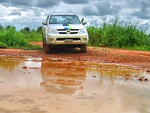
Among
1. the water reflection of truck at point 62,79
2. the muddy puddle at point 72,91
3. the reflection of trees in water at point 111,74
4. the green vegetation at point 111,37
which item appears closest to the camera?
the muddy puddle at point 72,91

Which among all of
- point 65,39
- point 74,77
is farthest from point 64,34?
point 74,77

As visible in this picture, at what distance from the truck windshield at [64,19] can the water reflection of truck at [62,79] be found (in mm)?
5635

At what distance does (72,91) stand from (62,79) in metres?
1.19

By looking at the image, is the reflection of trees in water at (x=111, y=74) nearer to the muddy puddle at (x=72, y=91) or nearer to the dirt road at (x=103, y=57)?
the muddy puddle at (x=72, y=91)

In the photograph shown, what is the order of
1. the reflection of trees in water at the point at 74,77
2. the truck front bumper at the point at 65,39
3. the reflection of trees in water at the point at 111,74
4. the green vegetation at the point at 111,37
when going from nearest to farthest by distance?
the reflection of trees in water at the point at 74,77 < the reflection of trees in water at the point at 111,74 < the truck front bumper at the point at 65,39 < the green vegetation at the point at 111,37

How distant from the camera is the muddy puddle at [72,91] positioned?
4277mm

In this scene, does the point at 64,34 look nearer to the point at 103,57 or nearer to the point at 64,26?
the point at 64,26

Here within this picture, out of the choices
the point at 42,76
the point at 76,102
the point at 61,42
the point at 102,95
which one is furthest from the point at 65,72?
the point at 61,42

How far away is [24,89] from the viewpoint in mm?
5332

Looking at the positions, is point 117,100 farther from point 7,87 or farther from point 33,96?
point 7,87

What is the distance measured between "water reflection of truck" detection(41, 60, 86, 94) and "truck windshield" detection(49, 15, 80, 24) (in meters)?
5.63

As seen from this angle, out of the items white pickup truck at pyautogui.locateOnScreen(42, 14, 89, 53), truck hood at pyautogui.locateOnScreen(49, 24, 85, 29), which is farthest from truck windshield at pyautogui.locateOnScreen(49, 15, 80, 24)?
truck hood at pyautogui.locateOnScreen(49, 24, 85, 29)

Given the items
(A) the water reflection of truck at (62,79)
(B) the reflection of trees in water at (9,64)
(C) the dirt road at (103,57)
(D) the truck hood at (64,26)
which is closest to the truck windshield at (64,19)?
(D) the truck hood at (64,26)

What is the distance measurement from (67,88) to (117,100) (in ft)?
3.63
